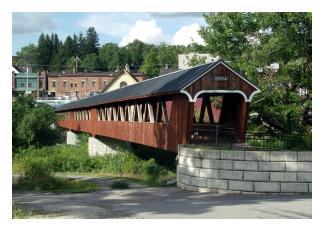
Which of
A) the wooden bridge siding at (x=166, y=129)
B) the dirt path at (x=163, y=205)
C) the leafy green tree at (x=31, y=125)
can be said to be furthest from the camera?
the leafy green tree at (x=31, y=125)

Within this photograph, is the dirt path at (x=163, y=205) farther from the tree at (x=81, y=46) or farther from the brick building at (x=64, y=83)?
the tree at (x=81, y=46)

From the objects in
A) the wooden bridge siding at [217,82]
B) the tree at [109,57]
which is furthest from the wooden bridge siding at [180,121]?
the tree at [109,57]

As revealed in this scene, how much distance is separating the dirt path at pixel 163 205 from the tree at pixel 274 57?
982 cm

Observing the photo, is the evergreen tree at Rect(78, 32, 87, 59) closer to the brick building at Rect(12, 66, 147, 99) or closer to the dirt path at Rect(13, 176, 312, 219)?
the brick building at Rect(12, 66, 147, 99)

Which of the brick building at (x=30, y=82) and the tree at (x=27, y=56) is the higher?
the tree at (x=27, y=56)

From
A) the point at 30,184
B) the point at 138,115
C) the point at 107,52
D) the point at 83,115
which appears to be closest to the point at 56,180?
the point at 30,184

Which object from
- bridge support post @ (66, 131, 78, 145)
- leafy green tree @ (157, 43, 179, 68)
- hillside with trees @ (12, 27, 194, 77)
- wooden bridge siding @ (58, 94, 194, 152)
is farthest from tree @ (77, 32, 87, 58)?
wooden bridge siding @ (58, 94, 194, 152)

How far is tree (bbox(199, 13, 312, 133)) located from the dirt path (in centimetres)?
982

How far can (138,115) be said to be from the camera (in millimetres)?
27516

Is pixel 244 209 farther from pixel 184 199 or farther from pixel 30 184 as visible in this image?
pixel 30 184

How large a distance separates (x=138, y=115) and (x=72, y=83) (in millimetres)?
64050

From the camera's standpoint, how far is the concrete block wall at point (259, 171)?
713 inches

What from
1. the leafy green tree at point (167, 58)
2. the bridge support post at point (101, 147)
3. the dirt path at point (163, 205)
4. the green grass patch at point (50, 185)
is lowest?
the green grass patch at point (50, 185)

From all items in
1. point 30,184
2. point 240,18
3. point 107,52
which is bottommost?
point 30,184
